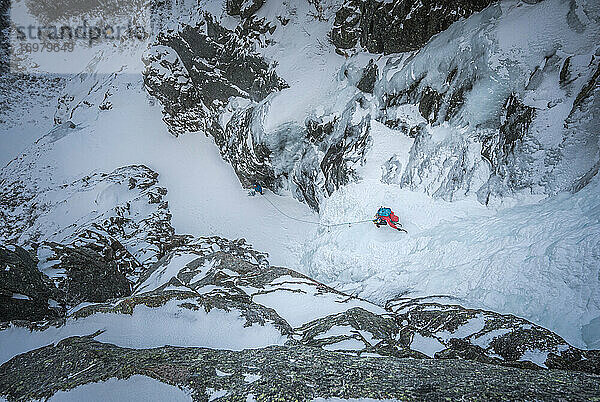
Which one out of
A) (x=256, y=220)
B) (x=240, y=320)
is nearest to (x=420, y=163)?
(x=240, y=320)

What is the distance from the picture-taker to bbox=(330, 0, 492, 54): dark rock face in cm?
1073

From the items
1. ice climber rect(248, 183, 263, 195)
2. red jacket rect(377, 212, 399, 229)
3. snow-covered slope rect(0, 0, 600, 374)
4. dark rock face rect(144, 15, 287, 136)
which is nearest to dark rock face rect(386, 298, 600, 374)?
snow-covered slope rect(0, 0, 600, 374)

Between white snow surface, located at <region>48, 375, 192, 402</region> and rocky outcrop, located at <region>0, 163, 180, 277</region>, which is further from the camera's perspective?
rocky outcrop, located at <region>0, 163, 180, 277</region>

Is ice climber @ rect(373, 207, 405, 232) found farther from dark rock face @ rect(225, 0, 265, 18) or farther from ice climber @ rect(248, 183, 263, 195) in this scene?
dark rock face @ rect(225, 0, 265, 18)

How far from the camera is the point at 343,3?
14352 mm

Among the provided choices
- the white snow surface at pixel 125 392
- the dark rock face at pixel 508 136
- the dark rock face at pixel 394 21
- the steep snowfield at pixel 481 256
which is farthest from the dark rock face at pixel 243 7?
the white snow surface at pixel 125 392

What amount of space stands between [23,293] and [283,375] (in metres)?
6.05

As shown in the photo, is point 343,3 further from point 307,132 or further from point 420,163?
point 420,163

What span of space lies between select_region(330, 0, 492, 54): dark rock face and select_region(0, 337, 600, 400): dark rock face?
11190 mm

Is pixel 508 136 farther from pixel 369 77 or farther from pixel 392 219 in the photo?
pixel 369 77

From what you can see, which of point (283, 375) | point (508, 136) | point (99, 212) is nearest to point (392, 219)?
point (508, 136)

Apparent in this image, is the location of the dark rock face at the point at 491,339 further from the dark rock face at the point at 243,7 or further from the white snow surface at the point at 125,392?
the dark rock face at the point at 243,7

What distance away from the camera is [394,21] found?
12.1 meters

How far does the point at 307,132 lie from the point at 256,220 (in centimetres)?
558
